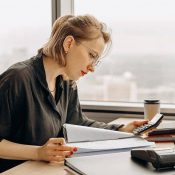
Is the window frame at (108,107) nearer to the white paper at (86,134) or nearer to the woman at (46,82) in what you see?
the woman at (46,82)

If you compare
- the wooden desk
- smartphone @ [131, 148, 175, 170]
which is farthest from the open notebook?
smartphone @ [131, 148, 175, 170]

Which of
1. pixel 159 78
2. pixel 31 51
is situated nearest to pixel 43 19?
pixel 31 51

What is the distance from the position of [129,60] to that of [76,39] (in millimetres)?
990

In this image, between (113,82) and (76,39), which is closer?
(76,39)

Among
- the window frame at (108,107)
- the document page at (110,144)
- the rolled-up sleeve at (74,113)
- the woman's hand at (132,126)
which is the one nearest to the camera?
the document page at (110,144)

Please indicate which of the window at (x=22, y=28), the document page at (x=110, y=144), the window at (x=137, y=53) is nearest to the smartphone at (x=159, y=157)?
the document page at (x=110, y=144)

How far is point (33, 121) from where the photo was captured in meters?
A: 1.60

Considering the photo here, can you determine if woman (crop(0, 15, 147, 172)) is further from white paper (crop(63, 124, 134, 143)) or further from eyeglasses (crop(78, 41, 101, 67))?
white paper (crop(63, 124, 134, 143))

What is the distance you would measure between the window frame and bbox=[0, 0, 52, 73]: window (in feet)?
0.41

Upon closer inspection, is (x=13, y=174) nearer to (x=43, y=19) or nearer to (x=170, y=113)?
(x=170, y=113)

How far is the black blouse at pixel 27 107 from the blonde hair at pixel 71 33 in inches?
3.0

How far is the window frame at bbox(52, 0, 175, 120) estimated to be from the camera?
7.89 ft

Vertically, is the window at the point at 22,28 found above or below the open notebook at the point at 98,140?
above

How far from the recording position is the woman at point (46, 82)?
1521mm
